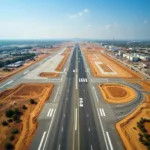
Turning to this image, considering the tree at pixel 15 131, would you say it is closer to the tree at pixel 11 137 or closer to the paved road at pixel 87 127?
the tree at pixel 11 137

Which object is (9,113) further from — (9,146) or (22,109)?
(9,146)

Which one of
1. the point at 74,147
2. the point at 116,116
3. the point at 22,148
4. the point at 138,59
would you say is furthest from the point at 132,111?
the point at 138,59

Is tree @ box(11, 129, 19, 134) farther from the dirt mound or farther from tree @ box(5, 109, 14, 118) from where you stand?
the dirt mound

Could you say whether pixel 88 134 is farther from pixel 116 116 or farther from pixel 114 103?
pixel 114 103

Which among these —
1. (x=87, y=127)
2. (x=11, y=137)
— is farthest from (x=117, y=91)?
(x=11, y=137)

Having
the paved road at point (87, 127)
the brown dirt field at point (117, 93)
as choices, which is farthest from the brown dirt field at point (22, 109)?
the brown dirt field at point (117, 93)
